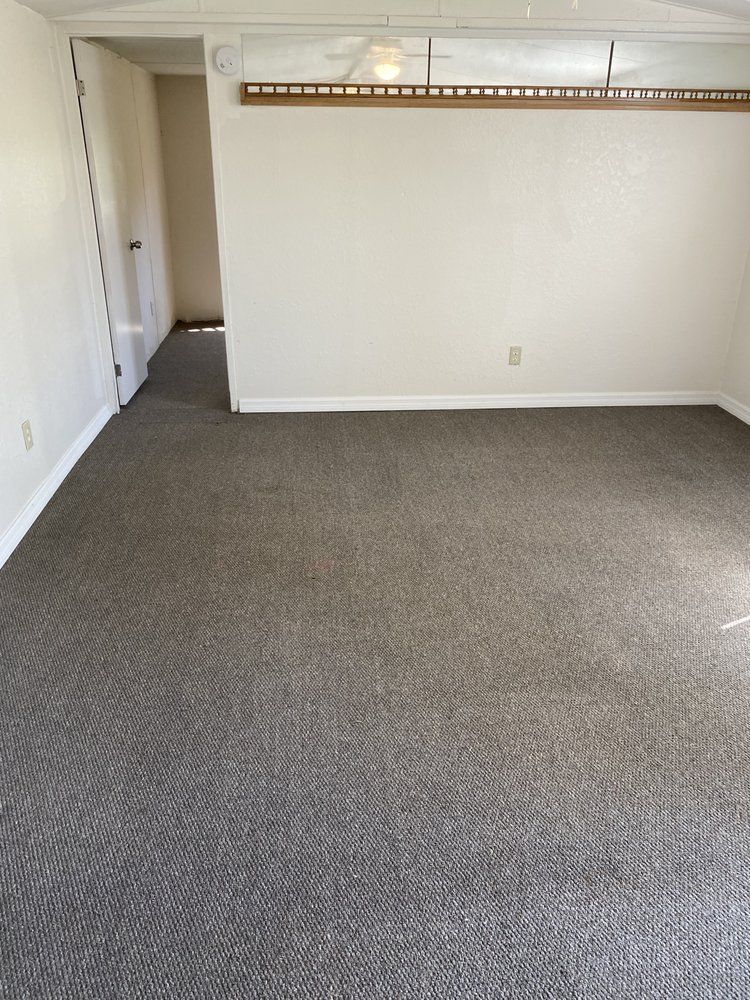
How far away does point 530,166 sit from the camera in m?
4.38

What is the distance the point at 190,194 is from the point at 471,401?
3.77 meters

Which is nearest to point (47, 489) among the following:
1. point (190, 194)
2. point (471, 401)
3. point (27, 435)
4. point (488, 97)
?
point (27, 435)

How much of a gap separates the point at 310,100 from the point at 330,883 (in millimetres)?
3862

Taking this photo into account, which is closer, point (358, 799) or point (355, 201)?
point (358, 799)

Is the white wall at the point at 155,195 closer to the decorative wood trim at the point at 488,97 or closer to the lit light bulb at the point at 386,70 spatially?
the decorative wood trim at the point at 488,97

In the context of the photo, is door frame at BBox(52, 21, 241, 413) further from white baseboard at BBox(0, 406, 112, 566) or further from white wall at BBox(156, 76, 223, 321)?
white wall at BBox(156, 76, 223, 321)

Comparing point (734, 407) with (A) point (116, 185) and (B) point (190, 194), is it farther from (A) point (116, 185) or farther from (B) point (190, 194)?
(B) point (190, 194)

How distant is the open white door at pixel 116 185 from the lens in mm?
4320

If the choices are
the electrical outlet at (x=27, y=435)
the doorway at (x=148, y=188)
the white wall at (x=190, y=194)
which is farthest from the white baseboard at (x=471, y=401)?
the white wall at (x=190, y=194)

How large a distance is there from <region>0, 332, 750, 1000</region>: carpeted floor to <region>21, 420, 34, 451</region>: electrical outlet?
0.31 m

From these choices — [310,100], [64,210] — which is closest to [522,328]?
[310,100]

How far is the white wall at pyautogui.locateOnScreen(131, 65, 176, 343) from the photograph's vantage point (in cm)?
584

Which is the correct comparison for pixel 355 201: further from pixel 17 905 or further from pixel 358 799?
pixel 17 905

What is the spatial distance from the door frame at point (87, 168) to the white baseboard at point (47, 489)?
392 millimetres
